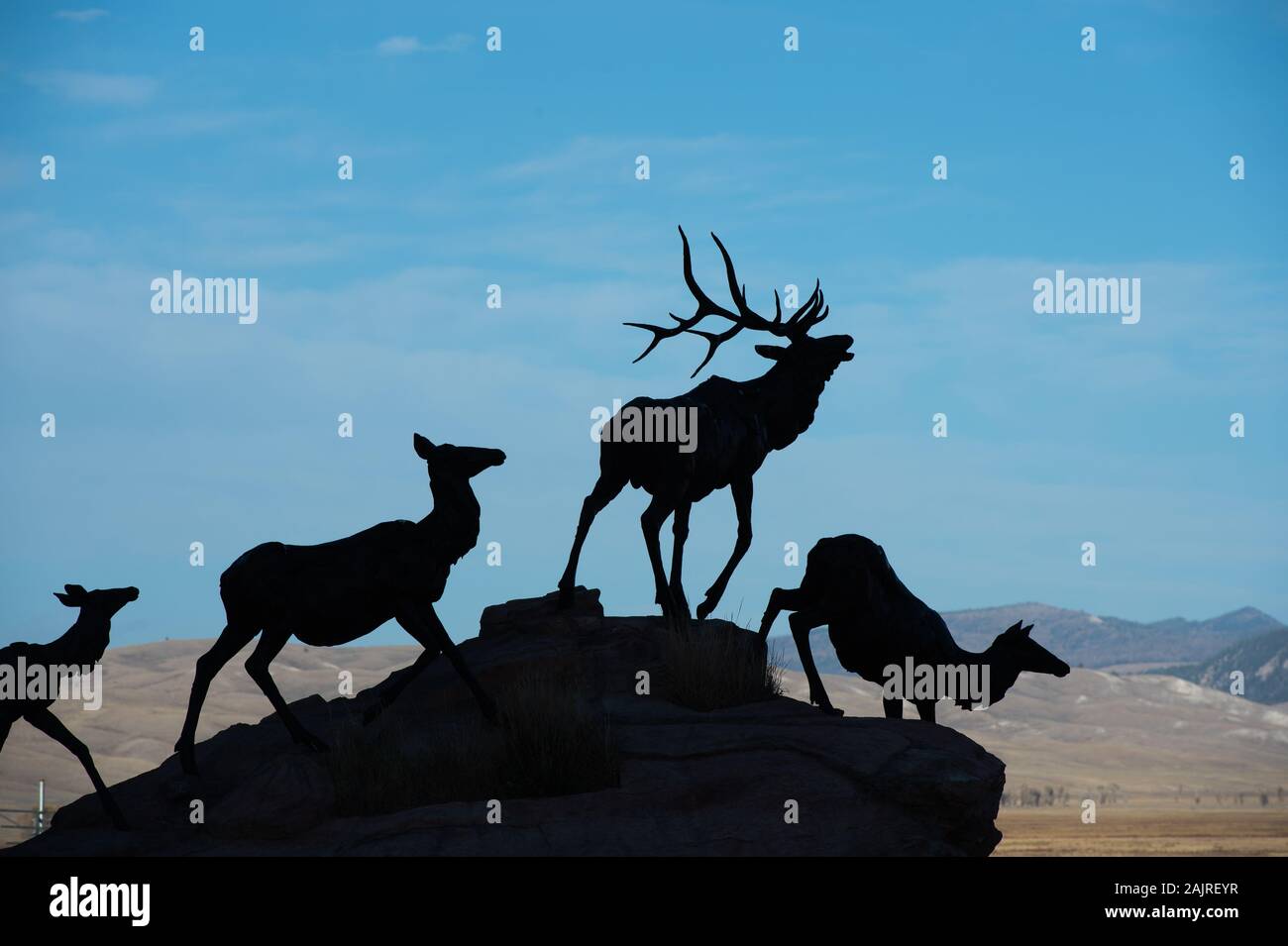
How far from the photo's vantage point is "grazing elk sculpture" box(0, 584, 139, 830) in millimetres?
11961

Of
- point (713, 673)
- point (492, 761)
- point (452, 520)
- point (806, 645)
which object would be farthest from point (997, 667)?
point (452, 520)

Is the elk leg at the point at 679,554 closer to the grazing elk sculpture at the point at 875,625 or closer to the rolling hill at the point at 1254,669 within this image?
the grazing elk sculpture at the point at 875,625

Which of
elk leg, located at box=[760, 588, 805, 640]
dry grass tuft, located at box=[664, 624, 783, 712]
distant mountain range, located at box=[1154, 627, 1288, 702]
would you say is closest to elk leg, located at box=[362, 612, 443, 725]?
dry grass tuft, located at box=[664, 624, 783, 712]

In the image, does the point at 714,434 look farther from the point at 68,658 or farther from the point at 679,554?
the point at 68,658

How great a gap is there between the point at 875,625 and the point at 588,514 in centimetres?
287

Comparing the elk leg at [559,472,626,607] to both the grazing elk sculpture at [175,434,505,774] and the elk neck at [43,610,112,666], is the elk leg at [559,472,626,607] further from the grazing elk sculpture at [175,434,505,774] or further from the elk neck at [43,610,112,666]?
the elk neck at [43,610,112,666]

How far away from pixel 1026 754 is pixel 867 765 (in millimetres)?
91125

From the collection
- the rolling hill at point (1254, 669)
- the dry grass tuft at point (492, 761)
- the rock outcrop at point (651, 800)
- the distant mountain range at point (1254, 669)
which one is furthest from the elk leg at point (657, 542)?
the distant mountain range at point (1254, 669)

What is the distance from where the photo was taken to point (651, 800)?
11109 mm

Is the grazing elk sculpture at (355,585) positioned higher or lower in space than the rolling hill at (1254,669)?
higher

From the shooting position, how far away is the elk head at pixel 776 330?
15.5 m

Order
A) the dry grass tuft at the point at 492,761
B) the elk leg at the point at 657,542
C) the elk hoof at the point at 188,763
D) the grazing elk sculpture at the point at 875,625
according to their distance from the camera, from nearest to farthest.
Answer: the dry grass tuft at the point at 492,761 → the elk hoof at the point at 188,763 → the grazing elk sculpture at the point at 875,625 → the elk leg at the point at 657,542
